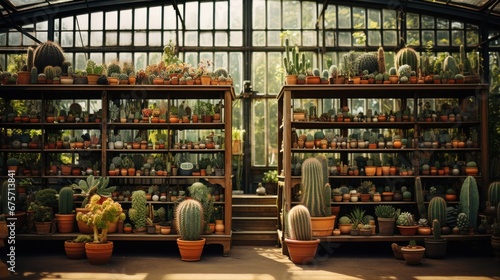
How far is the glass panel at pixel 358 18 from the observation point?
1417 centimetres

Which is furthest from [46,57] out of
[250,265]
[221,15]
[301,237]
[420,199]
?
[420,199]

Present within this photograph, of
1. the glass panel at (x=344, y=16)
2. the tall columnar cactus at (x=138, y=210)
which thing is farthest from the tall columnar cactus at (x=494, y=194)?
the glass panel at (x=344, y=16)

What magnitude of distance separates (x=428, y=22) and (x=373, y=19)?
133cm

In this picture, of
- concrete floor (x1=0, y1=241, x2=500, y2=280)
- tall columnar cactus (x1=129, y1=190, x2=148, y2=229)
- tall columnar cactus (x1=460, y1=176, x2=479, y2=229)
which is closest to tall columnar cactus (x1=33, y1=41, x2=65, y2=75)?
tall columnar cactus (x1=129, y1=190, x2=148, y2=229)

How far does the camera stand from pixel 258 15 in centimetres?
1424

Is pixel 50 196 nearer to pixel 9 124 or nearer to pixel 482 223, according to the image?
pixel 9 124

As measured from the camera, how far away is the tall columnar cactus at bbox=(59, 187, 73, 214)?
9.26 meters

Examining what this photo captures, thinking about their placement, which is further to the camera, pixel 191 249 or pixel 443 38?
pixel 443 38

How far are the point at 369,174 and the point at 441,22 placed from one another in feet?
20.6

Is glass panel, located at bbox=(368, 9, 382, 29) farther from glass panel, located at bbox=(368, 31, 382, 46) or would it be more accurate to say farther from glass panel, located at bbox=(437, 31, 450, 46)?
glass panel, located at bbox=(437, 31, 450, 46)

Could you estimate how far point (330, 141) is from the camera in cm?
969

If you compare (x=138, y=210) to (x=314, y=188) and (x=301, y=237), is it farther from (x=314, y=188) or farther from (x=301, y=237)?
(x=314, y=188)

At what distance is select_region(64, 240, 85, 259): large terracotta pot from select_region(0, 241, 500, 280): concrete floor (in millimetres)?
138

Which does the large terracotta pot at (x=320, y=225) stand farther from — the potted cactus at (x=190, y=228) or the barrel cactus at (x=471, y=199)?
the barrel cactus at (x=471, y=199)
